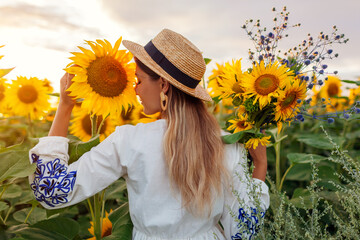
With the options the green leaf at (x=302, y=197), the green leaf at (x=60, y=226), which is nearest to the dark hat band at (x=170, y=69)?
the green leaf at (x=60, y=226)

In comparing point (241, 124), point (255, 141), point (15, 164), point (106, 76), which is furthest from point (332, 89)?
point (15, 164)

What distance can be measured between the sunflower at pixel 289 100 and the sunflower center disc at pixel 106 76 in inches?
28.6

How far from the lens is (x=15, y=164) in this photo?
1410 millimetres

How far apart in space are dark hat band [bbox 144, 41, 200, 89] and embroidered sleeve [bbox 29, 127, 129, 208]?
341 millimetres

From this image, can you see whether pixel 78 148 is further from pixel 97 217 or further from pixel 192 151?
pixel 192 151

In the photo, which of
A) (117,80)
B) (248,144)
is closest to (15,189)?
(117,80)

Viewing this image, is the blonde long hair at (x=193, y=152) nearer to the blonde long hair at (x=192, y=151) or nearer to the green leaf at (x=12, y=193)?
the blonde long hair at (x=192, y=151)

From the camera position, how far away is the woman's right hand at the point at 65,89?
1.65 m

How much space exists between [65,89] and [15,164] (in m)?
0.41

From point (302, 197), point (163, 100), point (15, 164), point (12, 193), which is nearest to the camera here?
point (15, 164)

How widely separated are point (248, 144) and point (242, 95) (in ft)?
0.74

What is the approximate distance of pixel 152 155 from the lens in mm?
1518

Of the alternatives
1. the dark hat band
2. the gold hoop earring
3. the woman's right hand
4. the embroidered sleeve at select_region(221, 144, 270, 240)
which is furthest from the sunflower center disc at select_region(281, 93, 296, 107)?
the woman's right hand

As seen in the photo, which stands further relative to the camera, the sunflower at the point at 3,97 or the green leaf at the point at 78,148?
the sunflower at the point at 3,97
